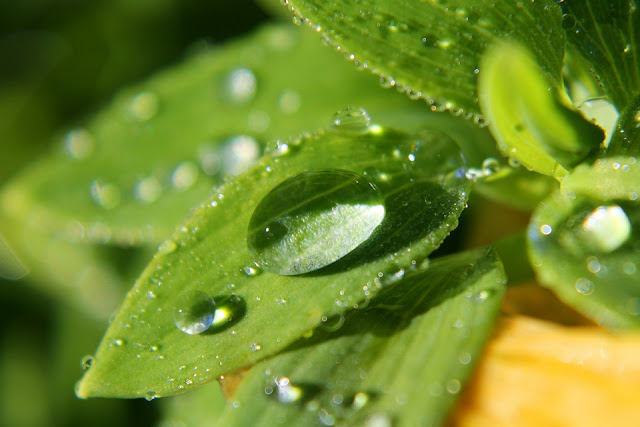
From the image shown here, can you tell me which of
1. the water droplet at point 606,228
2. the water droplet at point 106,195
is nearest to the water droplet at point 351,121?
the water droplet at point 606,228

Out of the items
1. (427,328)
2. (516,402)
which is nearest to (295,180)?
(427,328)

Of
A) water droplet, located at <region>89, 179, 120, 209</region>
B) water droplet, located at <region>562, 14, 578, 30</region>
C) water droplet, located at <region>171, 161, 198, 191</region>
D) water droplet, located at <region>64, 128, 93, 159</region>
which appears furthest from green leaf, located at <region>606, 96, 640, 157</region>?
water droplet, located at <region>64, 128, 93, 159</region>

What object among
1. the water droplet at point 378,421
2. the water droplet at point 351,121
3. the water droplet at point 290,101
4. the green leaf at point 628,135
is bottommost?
the water droplet at point 290,101

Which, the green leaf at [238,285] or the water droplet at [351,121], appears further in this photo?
the water droplet at [351,121]

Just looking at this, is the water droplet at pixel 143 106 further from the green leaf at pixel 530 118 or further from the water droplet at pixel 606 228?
the water droplet at pixel 606 228

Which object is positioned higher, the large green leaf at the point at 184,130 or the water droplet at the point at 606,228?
the water droplet at the point at 606,228

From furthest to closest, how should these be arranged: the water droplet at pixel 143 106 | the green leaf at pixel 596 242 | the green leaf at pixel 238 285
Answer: the water droplet at pixel 143 106, the green leaf at pixel 238 285, the green leaf at pixel 596 242
